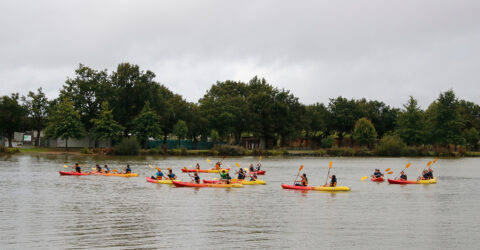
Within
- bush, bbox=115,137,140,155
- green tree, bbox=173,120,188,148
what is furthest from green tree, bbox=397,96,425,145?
bush, bbox=115,137,140,155

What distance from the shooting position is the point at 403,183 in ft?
139

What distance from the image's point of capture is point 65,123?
78.4 m

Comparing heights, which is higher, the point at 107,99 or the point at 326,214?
the point at 107,99

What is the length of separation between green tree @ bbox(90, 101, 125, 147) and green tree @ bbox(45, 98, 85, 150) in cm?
245

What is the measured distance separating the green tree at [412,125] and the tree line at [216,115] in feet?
0.67

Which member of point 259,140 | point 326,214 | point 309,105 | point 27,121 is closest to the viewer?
point 326,214

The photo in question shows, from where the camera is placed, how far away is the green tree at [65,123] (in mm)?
78750

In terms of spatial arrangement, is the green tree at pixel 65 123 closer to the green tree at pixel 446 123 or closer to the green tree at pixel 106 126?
the green tree at pixel 106 126

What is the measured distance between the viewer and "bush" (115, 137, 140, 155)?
7944 cm

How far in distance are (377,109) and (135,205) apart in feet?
361

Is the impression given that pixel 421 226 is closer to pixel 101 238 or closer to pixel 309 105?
pixel 101 238

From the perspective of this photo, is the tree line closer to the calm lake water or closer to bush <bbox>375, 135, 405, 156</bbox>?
bush <bbox>375, 135, 405, 156</bbox>

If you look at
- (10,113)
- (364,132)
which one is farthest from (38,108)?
(364,132)

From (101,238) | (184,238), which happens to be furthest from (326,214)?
(101,238)
